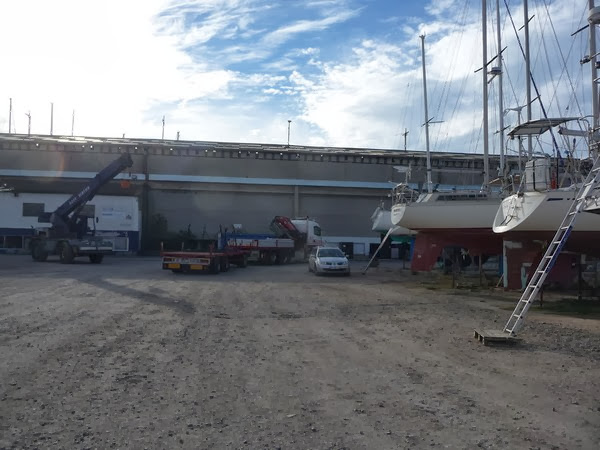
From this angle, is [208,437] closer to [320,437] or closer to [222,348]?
[320,437]

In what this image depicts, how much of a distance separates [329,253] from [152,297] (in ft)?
45.6

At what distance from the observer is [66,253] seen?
3400 cm

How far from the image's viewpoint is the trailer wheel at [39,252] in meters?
34.9

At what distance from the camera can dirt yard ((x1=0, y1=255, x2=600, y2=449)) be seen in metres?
5.62

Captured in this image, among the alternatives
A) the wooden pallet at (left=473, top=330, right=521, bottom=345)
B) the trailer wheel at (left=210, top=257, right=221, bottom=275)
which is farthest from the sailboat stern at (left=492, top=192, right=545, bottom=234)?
the trailer wheel at (left=210, top=257, right=221, bottom=275)

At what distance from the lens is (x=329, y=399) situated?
6781 mm

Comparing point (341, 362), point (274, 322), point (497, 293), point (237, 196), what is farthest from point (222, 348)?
point (237, 196)

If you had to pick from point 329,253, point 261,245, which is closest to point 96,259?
point 261,245

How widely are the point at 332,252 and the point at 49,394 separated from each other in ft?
76.1

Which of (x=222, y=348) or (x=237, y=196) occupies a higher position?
(x=237, y=196)

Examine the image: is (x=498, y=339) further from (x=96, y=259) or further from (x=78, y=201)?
(x=96, y=259)

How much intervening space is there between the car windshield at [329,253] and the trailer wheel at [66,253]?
14937 mm

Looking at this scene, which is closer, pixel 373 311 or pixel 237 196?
pixel 373 311

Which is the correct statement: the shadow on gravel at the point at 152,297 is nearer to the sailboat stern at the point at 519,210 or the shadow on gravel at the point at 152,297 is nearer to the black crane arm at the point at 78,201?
the sailboat stern at the point at 519,210
